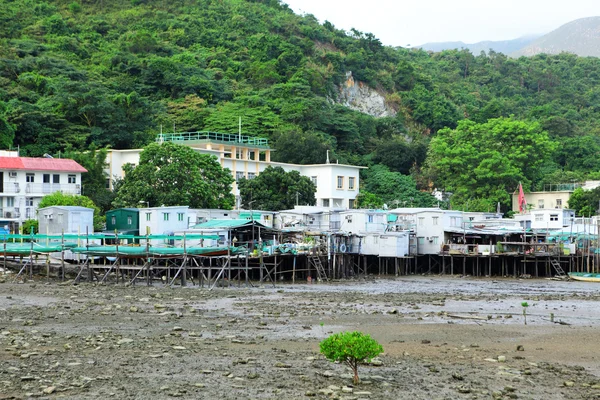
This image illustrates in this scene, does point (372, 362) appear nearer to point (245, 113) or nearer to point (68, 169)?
point (68, 169)

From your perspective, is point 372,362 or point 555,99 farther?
point 555,99

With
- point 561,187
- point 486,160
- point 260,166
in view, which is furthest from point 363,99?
point 260,166

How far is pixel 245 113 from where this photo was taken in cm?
10925

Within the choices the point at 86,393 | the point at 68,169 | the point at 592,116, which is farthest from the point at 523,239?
the point at 592,116

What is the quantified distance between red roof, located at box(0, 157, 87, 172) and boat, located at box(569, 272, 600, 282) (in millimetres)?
43187

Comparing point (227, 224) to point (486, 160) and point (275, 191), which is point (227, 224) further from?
point (486, 160)

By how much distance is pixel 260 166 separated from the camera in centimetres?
9475

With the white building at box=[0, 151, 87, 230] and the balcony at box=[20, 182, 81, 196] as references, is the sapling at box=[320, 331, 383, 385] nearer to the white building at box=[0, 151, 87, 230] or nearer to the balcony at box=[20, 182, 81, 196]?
the white building at box=[0, 151, 87, 230]

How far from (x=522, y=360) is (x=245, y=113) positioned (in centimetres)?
8719

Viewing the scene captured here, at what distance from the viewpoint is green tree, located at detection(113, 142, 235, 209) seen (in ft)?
233

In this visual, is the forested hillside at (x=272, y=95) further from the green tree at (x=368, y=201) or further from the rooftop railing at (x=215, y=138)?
the green tree at (x=368, y=201)

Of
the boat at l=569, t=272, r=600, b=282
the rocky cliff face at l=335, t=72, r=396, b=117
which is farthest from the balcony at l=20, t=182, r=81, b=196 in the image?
the rocky cliff face at l=335, t=72, r=396, b=117

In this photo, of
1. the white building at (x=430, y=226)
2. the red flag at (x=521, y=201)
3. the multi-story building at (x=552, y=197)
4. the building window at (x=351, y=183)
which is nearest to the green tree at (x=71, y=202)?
the white building at (x=430, y=226)

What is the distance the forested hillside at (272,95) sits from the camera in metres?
97.6
